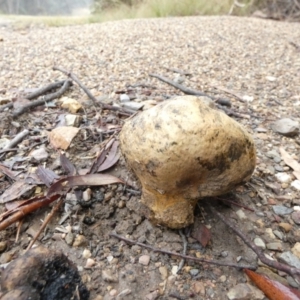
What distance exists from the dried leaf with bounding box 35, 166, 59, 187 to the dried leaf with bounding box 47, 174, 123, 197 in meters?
0.07

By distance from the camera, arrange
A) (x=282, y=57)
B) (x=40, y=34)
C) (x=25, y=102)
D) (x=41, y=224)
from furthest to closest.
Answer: (x=40, y=34) < (x=282, y=57) < (x=25, y=102) < (x=41, y=224)

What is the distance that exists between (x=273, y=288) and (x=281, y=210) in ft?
1.35

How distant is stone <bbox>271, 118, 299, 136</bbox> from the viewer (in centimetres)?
202

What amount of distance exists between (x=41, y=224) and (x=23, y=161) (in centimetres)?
40

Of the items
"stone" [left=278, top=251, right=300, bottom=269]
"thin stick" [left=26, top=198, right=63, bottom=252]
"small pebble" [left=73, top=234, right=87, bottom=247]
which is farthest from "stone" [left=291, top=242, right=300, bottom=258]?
"thin stick" [left=26, top=198, right=63, bottom=252]

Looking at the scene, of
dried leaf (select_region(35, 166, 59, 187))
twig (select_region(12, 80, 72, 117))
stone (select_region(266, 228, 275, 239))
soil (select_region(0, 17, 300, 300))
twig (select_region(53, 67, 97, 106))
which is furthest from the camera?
twig (select_region(53, 67, 97, 106))

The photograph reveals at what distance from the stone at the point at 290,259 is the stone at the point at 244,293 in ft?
0.56

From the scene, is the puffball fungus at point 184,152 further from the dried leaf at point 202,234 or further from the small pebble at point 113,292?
the small pebble at point 113,292

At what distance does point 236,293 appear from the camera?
46.4 inches

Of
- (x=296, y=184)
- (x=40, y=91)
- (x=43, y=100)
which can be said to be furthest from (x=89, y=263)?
(x=40, y=91)

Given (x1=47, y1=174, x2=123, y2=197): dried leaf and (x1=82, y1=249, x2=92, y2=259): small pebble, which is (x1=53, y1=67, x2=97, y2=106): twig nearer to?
(x1=47, y1=174, x2=123, y2=197): dried leaf

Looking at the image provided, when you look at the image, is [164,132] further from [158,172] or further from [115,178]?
[115,178]

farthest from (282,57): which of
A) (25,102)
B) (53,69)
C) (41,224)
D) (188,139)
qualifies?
(41,224)

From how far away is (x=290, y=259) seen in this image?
1.29 m
